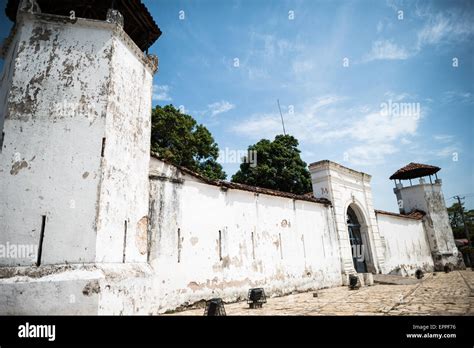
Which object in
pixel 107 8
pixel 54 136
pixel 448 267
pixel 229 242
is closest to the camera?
pixel 54 136

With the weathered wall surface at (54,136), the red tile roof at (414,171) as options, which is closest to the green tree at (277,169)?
the red tile roof at (414,171)

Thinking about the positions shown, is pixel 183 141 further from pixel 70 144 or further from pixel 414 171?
pixel 414 171

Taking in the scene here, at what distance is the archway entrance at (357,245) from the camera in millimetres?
14291

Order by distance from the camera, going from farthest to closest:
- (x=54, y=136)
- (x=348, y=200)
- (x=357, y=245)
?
(x=357, y=245), (x=348, y=200), (x=54, y=136)

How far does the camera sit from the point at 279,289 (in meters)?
9.76

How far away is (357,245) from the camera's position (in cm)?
1452

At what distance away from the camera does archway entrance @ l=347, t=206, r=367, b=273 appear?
14291mm

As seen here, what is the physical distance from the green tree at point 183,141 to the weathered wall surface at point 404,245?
11.7 m

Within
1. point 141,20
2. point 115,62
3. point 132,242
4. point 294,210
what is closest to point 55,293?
point 132,242

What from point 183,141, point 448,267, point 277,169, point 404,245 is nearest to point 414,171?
point 404,245

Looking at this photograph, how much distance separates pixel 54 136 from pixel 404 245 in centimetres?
1936

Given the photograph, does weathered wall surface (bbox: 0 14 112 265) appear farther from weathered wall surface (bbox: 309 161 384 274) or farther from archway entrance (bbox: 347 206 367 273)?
archway entrance (bbox: 347 206 367 273)
